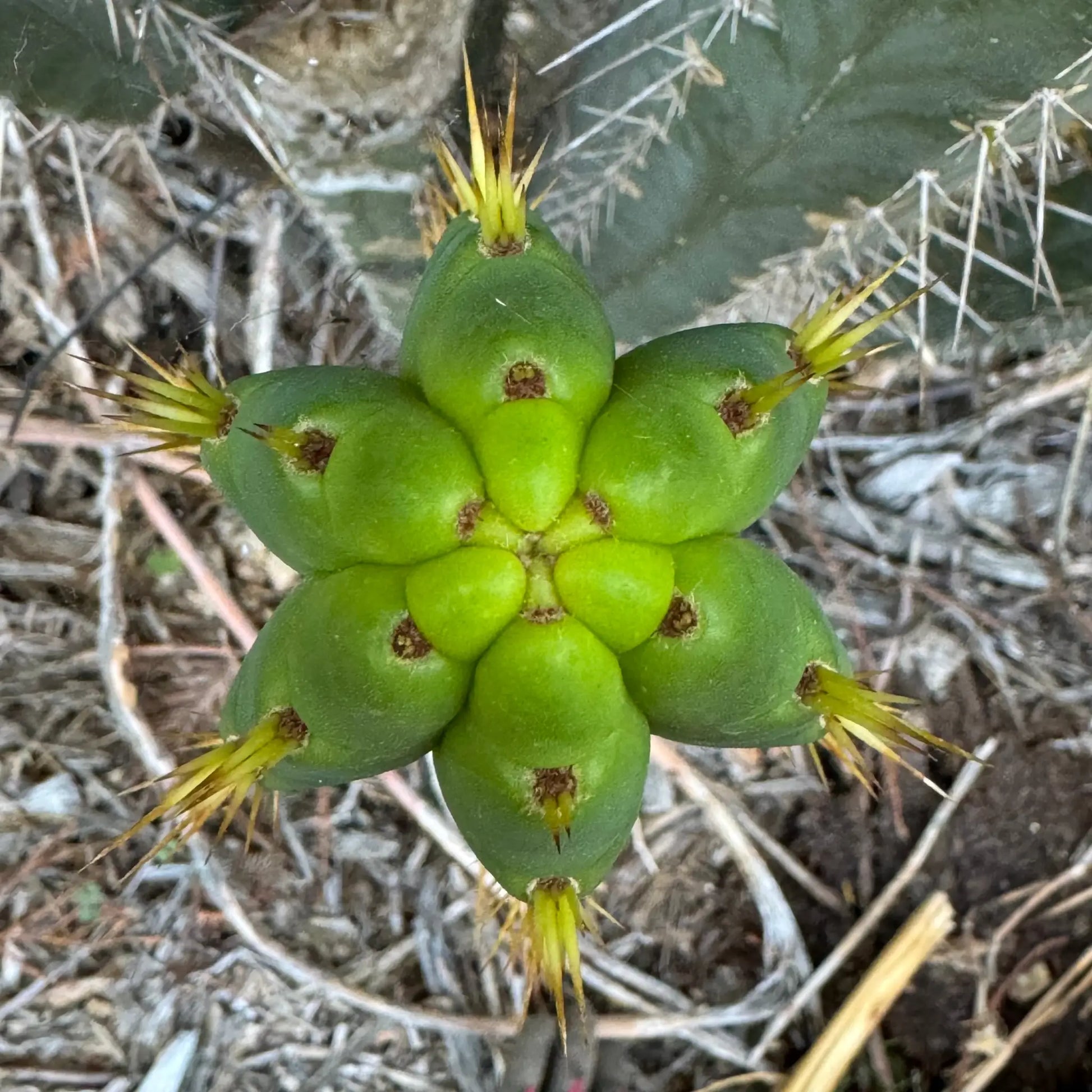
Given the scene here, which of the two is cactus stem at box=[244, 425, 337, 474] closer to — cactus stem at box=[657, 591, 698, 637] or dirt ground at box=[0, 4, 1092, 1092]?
cactus stem at box=[657, 591, 698, 637]

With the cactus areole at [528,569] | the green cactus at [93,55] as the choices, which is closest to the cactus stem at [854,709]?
the cactus areole at [528,569]

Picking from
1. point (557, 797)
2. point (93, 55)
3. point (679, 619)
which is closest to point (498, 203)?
point (679, 619)

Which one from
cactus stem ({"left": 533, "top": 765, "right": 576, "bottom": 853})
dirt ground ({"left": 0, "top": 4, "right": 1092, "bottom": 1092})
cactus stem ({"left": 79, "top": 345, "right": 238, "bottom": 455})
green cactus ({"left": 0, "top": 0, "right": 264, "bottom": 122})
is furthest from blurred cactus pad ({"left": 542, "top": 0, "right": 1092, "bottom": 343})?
cactus stem ({"left": 533, "top": 765, "right": 576, "bottom": 853})

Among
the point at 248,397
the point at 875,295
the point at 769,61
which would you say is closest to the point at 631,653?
the point at 248,397

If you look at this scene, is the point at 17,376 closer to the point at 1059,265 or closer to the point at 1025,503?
the point at 1059,265

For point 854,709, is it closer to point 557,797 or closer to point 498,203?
point 557,797
